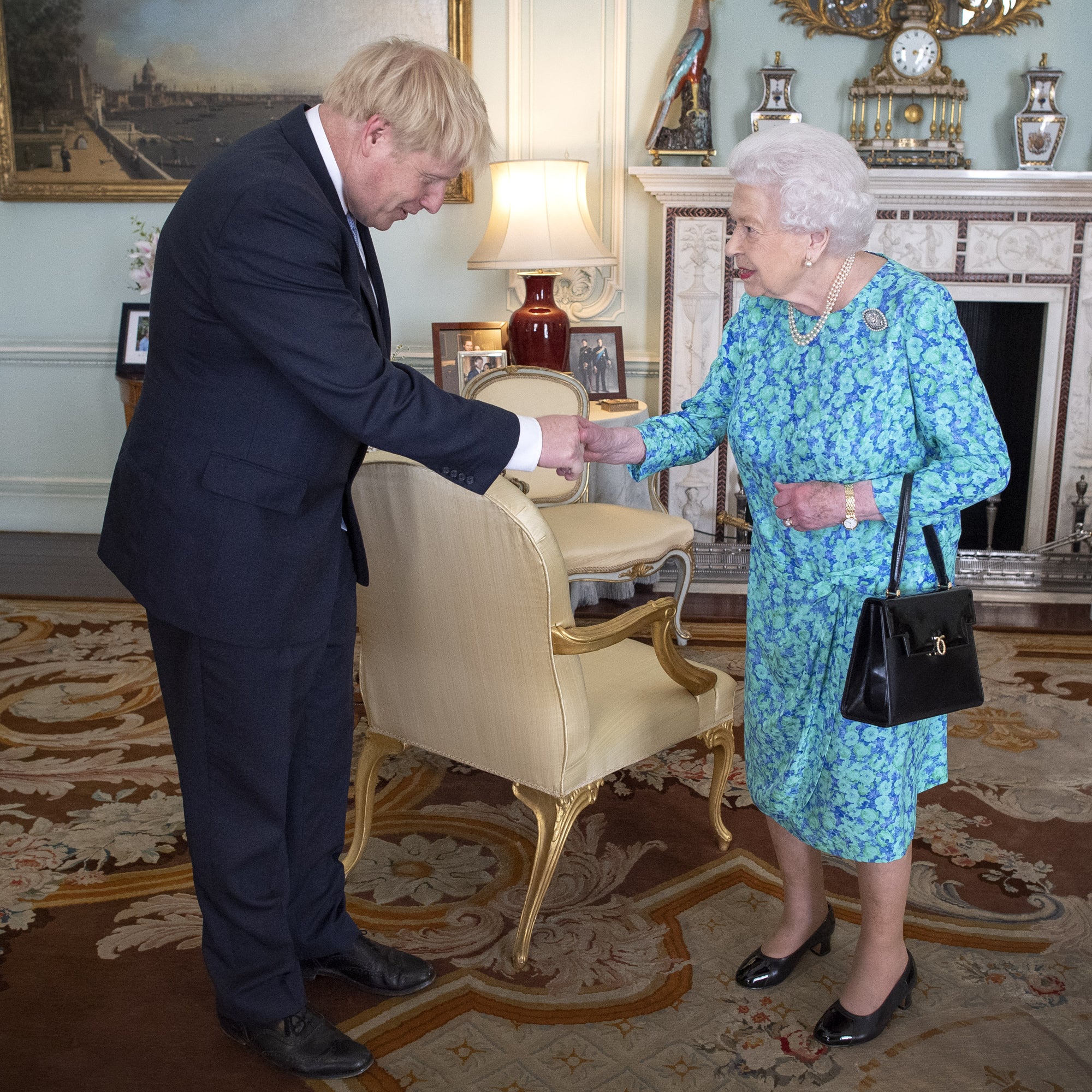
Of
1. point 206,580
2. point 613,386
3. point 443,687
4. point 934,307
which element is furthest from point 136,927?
point 613,386

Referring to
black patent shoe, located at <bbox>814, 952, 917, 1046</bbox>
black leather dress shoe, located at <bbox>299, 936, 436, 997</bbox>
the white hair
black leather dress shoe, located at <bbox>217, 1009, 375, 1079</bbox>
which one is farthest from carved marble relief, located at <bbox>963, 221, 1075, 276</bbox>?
black leather dress shoe, located at <bbox>217, 1009, 375, 1079</bbox>

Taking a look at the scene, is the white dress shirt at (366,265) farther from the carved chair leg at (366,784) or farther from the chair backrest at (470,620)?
the carved chair leg at (366,784)

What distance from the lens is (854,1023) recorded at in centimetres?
198

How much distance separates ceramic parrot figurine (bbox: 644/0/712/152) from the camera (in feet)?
15.5

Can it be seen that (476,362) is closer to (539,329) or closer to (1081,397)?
(539,329)

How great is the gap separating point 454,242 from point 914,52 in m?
2.23

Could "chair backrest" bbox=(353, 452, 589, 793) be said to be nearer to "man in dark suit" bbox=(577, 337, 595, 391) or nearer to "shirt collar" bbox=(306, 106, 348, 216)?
"shirt collar" bbox=(306, 106, 348, 216)

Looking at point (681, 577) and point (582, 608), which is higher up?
point (681, 577)

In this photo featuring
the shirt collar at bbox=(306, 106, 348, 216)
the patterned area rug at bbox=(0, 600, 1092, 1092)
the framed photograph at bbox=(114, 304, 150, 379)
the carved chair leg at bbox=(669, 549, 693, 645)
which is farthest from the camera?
the framed photograph at bbox=(114, 304, 150, 379)

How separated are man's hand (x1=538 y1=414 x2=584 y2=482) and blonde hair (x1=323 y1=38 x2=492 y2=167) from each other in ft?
1.53

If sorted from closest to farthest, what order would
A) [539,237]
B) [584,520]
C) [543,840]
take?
[543,840]
[584,520]
[539,237]

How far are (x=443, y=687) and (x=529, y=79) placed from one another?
3758 millimetres

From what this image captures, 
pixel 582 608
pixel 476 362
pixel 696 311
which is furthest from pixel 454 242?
pixel 582 608

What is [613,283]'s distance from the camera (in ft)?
17.1
